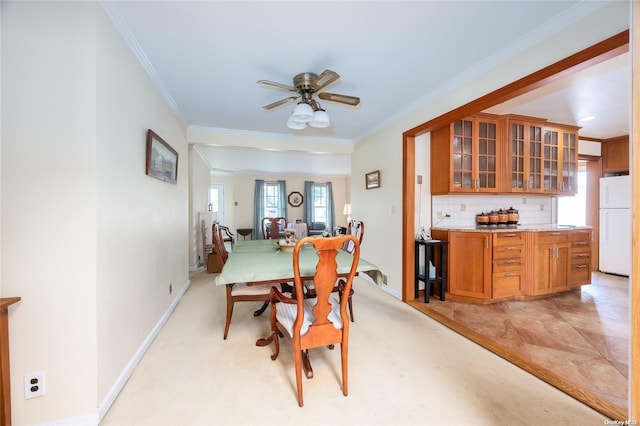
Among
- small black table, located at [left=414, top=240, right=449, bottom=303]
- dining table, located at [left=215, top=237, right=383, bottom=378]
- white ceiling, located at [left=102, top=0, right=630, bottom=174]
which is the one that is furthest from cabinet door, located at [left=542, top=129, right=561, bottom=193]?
dining table, located at [left=215, top=237, right=383, bottom=378]

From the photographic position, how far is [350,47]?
1829 millimetres

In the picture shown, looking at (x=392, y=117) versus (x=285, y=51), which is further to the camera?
(x=392, y=117)

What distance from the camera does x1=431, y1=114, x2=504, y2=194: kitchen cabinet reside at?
306 centimetres

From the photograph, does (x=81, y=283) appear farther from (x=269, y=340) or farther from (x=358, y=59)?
(x=358, y=59)

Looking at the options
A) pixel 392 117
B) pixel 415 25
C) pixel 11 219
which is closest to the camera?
pixel 11 219

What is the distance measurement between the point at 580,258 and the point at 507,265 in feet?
4.08

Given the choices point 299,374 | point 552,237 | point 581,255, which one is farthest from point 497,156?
point 299,374

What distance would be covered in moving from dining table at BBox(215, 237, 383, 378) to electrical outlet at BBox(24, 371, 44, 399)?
3.00 feet

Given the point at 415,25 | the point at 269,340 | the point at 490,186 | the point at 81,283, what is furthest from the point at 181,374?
the point at 490,186

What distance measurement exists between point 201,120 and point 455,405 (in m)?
3.83

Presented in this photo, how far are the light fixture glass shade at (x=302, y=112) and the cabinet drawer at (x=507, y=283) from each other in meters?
2.72

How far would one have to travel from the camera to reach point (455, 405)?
1442 millimetres

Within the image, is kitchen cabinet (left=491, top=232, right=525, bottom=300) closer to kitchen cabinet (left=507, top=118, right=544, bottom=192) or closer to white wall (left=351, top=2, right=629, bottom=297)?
kitchen cabinet (left=507, top=118, right=544, bottom=192)

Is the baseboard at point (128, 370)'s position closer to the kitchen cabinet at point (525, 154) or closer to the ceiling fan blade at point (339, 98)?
the ceiling fan blade at point (339, 98)
